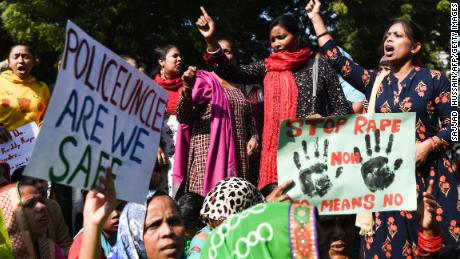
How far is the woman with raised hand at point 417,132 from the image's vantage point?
5398 millimetres

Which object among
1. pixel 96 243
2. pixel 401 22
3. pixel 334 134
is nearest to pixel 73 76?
pixel 96 243

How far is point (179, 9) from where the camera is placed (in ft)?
50.4

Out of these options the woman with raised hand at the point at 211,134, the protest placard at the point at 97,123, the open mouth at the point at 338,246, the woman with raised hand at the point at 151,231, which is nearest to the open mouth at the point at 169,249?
the woman with raised hand at the point at 151,231

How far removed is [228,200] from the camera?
16.8 ft

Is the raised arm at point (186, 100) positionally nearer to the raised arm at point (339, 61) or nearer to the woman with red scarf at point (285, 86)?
the woman with red scarf at point (285, 86)

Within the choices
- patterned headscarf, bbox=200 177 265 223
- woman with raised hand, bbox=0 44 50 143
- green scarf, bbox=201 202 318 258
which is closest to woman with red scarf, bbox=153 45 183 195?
woman with raised hand, bbox=0 44 50 143

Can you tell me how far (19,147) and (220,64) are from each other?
1897mm

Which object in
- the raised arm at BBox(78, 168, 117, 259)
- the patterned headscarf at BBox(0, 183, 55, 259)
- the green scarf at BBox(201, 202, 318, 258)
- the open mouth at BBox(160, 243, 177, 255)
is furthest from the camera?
the patterned headscarf at BBox(0, 183, 55, 259)

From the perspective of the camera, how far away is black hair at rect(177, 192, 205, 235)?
6012 mm

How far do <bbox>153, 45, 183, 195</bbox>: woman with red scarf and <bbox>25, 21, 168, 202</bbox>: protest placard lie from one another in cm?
296

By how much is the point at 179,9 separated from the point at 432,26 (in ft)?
20.2

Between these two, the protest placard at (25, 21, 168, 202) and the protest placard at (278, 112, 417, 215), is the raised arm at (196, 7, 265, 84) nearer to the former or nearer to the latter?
the protest placard at (278, 112, 417, 215)

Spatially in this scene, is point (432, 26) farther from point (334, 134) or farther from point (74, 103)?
point (74, 103)

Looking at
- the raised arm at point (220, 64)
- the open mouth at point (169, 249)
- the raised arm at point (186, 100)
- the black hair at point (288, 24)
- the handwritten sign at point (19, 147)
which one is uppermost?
the black hair at point (288, 24)
